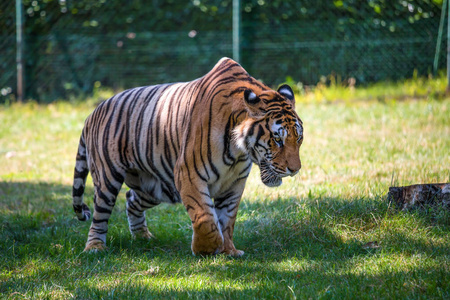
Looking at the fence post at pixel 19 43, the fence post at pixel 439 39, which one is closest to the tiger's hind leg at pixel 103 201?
the fence post at pixel 19 43

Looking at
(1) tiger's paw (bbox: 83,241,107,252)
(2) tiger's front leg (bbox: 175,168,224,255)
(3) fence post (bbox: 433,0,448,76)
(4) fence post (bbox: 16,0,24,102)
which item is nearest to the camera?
(2) tiger's front leg (bbox: 175,168,224,255)

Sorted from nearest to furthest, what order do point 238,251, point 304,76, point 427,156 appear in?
point 238,251 → point 427,156 → point 304,76

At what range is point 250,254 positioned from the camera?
15.0 ft

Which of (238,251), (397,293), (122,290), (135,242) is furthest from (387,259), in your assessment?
(135,242)

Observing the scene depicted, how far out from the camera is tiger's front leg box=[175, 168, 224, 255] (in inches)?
168

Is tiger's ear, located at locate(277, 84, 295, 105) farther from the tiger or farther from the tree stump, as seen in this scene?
the tree stump

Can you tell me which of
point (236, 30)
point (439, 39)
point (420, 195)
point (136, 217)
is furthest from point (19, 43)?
point (420, 195)

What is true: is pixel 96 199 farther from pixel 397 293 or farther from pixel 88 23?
pixel 88 23

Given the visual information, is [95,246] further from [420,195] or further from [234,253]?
[420,195]

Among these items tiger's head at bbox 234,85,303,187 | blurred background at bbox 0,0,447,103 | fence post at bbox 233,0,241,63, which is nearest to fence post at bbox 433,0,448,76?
blurred background at bbox 0,0,447,103

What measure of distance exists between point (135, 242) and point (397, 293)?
8.65ft

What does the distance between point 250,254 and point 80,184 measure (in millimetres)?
1885

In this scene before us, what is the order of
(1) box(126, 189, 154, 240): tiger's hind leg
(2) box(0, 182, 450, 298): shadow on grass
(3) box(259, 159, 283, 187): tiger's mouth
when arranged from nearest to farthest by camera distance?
1. (2) box(0, 182, 450, 298): shadow on grass
2. (3) box(259, 159, 283, 187): tiger's mouth
3. (1) box(126, 189, 154, 240): tiger's hind leg

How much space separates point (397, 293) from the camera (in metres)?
3.38
